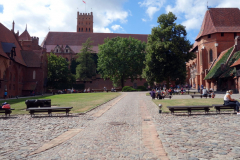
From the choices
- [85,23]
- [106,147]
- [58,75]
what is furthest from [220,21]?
[85,23]

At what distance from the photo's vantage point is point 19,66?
49906 millimetres

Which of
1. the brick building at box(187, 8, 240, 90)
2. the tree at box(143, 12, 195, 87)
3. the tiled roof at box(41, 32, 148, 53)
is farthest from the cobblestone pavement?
the tiled roof at box(41, 32, 148, 53)

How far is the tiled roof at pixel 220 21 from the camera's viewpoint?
4753 centimetres

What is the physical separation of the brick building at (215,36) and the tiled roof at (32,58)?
130 feet

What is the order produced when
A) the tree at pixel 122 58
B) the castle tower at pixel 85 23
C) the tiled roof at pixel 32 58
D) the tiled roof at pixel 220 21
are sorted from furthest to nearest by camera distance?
1. the castle tower at pixel 85 23
2. the tree at pixel 122 58
3. the tiled roof at pixel 32 58
4. the tiled roof at pixel 220 21

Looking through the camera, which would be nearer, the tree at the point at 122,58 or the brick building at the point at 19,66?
the brick building at the point at 19,66

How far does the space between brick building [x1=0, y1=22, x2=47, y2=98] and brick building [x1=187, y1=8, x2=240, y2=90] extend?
128ft

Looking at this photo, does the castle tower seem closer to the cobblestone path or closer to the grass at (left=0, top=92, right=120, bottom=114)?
the grass at (left=0, top=92, right=120, bottom=114)

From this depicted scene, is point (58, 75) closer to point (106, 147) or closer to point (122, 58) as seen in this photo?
point (122, 58)

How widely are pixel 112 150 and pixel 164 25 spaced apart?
36.1m

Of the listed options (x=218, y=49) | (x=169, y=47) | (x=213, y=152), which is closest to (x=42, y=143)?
(x=213, y=152)

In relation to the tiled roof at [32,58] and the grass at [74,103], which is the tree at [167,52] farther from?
the tiled roof at [32,58]

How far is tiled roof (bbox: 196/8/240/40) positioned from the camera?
4753 cm

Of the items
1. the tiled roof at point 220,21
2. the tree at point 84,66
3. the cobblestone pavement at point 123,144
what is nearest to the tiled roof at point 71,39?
the tree at point 84,66
